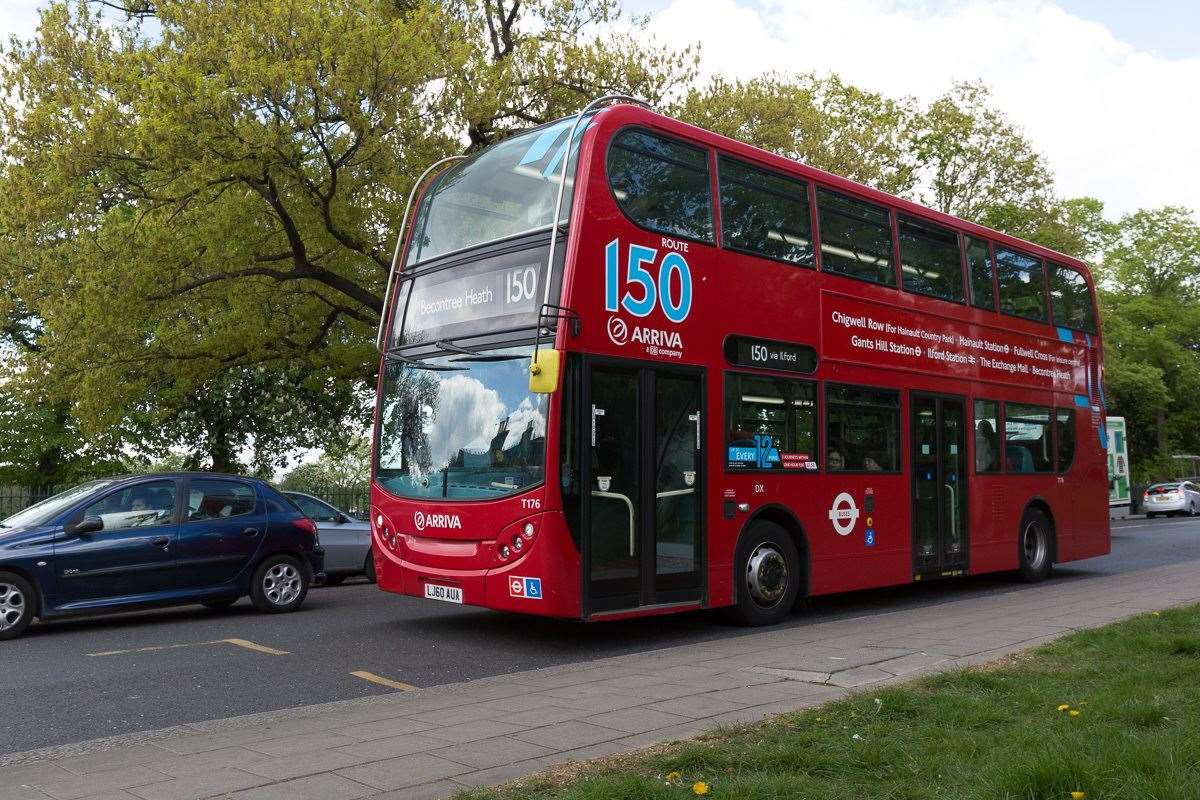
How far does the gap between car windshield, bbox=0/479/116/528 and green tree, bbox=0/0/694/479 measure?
6.75 m

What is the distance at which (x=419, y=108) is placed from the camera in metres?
18.7

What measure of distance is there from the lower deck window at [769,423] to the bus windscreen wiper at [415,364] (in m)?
2.65

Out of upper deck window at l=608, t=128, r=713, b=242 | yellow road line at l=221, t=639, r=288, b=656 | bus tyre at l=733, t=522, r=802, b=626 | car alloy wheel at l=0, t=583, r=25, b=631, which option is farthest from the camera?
bus tyre at l=733, t=522, r=802, b=626

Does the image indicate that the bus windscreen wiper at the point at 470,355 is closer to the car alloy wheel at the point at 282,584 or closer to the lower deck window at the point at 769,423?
the lower deck window at the point at 769,423

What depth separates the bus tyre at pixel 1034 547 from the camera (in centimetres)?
1516

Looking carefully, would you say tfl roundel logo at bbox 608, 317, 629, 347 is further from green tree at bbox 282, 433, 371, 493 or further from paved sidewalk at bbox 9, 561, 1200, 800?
green tree at bbox 282, 433, 371, 493

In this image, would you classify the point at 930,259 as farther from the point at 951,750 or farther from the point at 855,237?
the point at 951,750

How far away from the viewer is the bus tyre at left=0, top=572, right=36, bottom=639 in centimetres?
Answer: 1018

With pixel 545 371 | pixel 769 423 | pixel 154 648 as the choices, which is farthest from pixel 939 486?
pixel 154 648

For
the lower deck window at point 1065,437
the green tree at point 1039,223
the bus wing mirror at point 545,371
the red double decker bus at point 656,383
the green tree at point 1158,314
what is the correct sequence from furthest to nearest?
the green tree at point 1158,314 < the green tree at point 1039,223 < the lower deck window at point 1065,437 < the red double decker bus at point 656,383 < the bus wing mirror at point 545,371

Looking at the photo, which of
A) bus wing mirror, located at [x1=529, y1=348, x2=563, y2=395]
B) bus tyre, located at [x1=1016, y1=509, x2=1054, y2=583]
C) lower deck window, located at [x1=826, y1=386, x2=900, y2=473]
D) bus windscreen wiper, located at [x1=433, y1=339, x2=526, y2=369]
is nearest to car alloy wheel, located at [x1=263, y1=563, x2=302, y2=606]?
bus windscreen wiper, located at [x1=433, y1=339, x2=526, y2=369]

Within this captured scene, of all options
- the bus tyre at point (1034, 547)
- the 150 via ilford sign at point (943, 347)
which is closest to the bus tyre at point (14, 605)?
the 150 via ilford sign at point (943, 347)

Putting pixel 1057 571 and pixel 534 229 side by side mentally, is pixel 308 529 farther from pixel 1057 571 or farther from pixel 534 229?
pixel 1057 571

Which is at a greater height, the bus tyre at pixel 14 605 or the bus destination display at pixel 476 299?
the bus destination display at pixel 476 299
